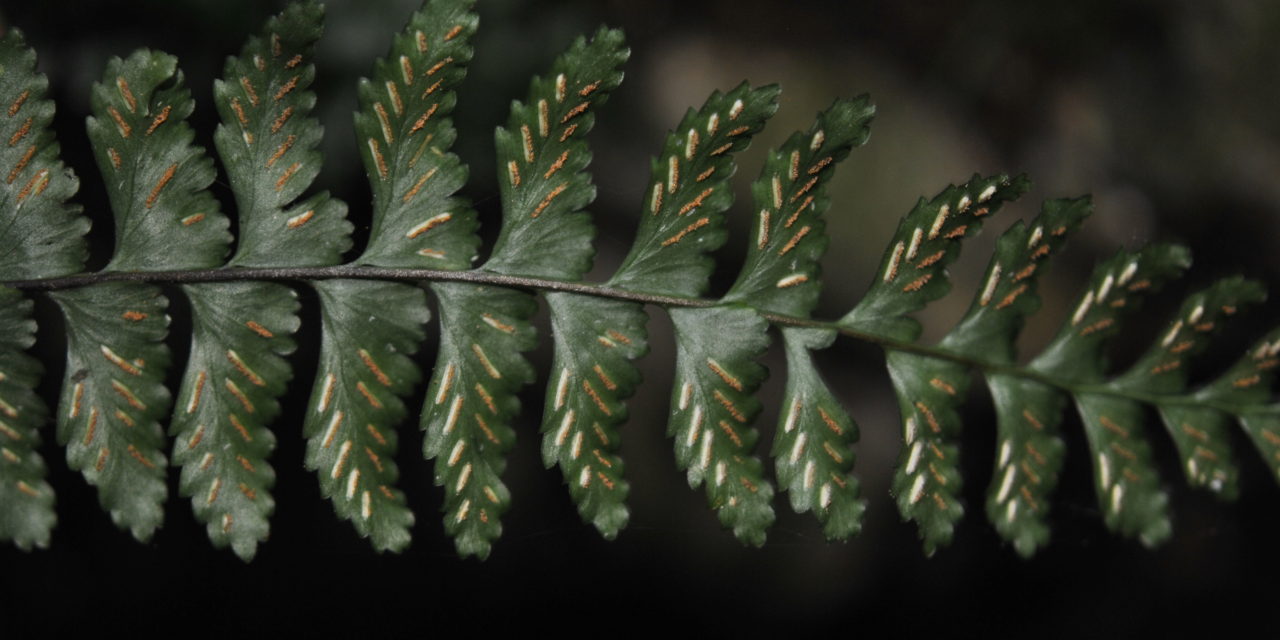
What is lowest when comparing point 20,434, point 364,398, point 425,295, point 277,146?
point 20,434

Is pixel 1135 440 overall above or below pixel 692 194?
below

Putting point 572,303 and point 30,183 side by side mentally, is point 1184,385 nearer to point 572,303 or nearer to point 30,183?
point 572,303

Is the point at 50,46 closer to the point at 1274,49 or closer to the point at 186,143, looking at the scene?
the point at 186,143

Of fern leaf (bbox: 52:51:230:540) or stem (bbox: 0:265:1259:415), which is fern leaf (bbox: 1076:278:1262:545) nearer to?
stem (bbox: 0:265:1259:415)

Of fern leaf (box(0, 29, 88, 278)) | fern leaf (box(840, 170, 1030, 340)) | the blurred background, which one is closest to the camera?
fern leaf (box(0, 29, 88, 278))

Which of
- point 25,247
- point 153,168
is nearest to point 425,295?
point 153,168

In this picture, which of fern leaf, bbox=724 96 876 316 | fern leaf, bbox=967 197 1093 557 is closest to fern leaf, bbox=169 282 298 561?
fern leaf, bbox=724 96 876 316

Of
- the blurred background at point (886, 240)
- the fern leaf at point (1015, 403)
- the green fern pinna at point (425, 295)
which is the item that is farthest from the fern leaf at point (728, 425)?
the blurred background at point (886, 240)
